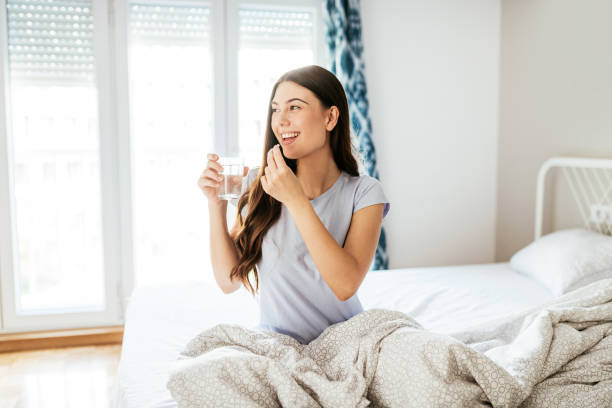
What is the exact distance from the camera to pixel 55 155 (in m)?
2.87

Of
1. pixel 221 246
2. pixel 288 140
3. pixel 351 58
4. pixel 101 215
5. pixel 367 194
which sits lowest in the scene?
pixel 101 215

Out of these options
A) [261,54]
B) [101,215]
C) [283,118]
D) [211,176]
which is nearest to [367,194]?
[283,118]

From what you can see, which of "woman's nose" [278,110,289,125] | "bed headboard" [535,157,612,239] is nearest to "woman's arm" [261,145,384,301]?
"woman's nose" [278,110,289,125]

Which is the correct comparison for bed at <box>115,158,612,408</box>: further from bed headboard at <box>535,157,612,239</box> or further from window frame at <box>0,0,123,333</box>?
window frame at <box>0,0,123,333</box>

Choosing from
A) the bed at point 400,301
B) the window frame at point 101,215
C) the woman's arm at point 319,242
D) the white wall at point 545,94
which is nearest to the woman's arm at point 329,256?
the woman's arm at point 319,242

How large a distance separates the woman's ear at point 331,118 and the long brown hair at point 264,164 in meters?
0.01

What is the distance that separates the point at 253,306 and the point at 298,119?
99 centimetres

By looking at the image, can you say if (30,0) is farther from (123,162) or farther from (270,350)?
(270,350)

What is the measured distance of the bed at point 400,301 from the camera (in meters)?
1.50

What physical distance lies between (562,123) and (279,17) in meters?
1.61

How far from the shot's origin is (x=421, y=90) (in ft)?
10.6

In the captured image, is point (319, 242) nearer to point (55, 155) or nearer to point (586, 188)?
point (586, 188)

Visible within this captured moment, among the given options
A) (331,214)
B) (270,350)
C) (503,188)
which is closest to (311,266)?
(331,214)

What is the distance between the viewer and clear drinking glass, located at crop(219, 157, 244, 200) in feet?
4.38
